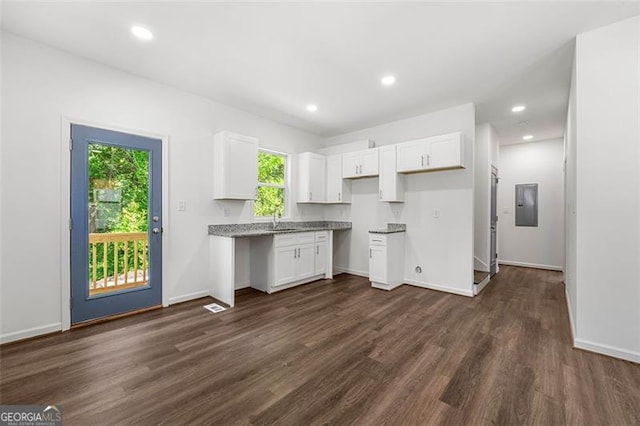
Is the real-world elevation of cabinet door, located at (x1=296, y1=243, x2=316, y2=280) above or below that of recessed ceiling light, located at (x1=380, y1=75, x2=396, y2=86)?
below

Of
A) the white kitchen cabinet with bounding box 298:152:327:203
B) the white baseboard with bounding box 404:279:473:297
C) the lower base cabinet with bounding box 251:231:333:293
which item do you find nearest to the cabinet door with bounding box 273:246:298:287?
the lower base cabinet with bounding box 251:231:333:293

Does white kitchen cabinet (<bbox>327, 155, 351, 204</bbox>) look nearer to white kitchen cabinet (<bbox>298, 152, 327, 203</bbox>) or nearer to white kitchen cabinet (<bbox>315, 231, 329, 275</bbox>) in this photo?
white kitchen cabinet (<bbox>298, 152, 327, 203</bbox>)

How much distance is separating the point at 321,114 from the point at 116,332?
398cm

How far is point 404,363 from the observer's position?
7.43 ft

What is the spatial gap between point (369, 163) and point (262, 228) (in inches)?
86.3

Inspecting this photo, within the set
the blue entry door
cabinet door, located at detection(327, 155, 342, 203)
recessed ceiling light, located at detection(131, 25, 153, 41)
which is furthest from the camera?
cabinet door, located at detection(327, 155, 342, 203)

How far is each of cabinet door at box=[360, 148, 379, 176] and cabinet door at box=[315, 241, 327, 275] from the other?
148 cm

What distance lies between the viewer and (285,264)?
14.2 ft

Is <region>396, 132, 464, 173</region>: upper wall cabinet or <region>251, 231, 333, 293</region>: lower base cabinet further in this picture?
<region>251, 231, 333, 293</region>: lower base cabinet

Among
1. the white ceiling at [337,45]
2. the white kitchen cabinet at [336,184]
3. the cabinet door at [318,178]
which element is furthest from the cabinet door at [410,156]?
the cabinet door at [318,178]

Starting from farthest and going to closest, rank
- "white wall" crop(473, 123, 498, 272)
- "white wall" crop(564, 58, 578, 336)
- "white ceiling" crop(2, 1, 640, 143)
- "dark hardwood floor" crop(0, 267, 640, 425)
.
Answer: "white wall" crop(473, 123, 498, 272) → "white wall" crop(564, 58, 578, 336) → "white ceiling" crop(2, 1, 640, 143) → "dark hardwood floor" crop(0, 267, 640, 425)

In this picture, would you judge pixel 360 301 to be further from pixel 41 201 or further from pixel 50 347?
pixel 41 201

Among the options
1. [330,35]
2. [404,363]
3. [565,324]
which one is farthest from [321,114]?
[565,324]

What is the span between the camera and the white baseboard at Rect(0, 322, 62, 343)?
2.53 m
